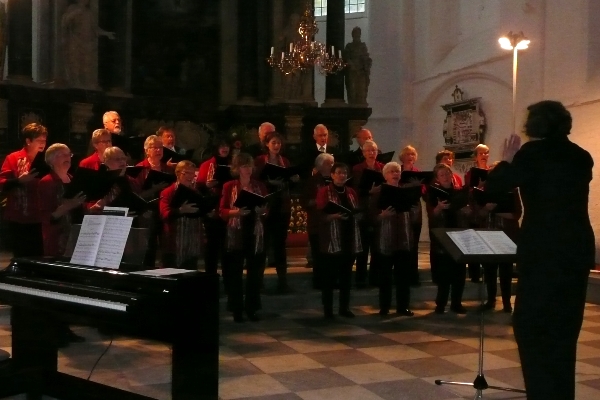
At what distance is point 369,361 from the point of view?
4973mm

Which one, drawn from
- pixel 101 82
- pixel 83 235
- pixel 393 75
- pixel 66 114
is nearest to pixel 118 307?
pixel 83 235

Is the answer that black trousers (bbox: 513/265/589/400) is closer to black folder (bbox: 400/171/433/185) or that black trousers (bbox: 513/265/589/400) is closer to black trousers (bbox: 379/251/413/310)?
black trousers (bbox: 379/251/413/310)

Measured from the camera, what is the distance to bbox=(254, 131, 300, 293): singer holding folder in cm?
669

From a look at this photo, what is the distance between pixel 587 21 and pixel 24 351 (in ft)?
30.3

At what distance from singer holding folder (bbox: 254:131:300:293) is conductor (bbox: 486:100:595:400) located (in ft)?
12.0

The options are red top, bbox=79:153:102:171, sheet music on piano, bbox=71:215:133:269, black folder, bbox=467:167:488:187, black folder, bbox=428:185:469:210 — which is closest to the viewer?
sheet music on piano, bbox=71:215:133:269

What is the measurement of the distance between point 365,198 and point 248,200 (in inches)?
60.0

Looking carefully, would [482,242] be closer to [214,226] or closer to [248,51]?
[214,226]

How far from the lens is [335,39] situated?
11.4 meters

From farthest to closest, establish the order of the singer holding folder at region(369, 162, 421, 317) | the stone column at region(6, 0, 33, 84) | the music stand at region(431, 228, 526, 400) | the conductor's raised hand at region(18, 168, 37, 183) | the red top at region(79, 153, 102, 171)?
the stone column at region(6, 0, 33, 84) < the singer holding folder at region(369, 162, 421, 317) < the red top at region(79, 153, 102, 171) < the conductor's raised hand at region(18, 168, 37, 183) < the music stand at region(431, 228, 526, 400)

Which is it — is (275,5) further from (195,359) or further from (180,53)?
(195,359)

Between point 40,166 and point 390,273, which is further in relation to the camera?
point 390,273

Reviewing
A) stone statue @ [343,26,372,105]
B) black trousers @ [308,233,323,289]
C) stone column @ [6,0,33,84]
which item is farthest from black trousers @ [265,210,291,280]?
stone statue @ [343,26,372,105]

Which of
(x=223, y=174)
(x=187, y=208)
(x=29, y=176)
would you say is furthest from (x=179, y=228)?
(x=29, y=176)
